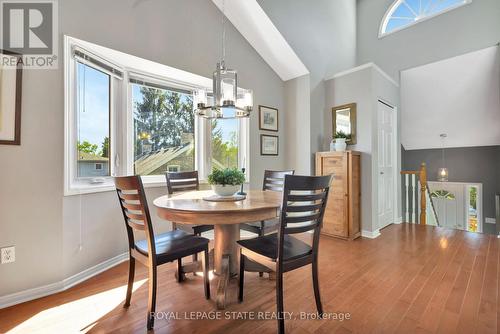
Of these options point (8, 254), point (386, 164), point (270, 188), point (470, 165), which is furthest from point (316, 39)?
point (470, 165)

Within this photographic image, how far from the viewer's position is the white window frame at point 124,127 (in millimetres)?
2047

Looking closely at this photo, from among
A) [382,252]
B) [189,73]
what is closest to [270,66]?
[189,73]

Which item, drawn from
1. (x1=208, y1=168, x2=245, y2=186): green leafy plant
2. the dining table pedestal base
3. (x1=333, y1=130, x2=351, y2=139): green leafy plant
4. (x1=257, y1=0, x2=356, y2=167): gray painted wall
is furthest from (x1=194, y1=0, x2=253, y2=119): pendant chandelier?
(x1=333, y1=130, x2=351, y2=139): green leafy plant

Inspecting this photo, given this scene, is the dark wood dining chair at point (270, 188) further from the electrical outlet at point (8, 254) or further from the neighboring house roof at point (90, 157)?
the electrical outlet at point (8, 254)

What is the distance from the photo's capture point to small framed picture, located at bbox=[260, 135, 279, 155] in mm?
3634

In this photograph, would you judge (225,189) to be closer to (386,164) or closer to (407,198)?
(386,164)

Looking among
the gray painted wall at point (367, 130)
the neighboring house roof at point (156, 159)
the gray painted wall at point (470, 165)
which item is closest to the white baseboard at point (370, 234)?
the gray painted wall at point (367, 130)

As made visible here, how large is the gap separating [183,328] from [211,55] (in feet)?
9.62

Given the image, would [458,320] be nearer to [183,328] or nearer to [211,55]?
[183,328]

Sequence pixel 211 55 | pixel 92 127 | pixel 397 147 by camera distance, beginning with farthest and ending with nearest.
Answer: pixel 397 147 → pixel 211 55 → pixel 92 127

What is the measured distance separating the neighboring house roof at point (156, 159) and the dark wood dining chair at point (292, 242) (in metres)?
1.72

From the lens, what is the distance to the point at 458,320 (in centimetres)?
154

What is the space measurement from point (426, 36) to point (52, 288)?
6553 mm

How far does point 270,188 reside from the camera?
269 centimetres
